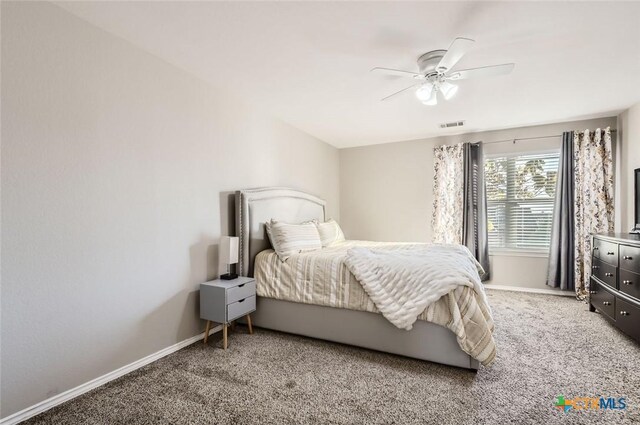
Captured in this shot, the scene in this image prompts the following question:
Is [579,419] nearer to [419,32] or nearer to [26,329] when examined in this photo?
[419,32]

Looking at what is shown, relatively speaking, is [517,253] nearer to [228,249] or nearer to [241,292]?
[241,292]

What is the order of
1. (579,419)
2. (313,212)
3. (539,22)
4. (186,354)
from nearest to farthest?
1. (579,419)
2. (539,22)
3. (186,354)
4. (313,212)

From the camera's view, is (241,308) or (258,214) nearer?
(241,308)

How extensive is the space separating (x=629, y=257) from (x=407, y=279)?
2.05m

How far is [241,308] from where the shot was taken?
8.93ft

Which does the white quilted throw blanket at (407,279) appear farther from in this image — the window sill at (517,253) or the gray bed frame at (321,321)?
the window sill at (517,253)

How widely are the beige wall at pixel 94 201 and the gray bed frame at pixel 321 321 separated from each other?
1.02ft

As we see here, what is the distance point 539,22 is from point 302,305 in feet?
9.10

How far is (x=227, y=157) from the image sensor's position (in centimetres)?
312

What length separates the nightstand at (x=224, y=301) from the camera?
101 inches

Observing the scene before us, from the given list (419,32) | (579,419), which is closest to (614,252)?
(579,419)

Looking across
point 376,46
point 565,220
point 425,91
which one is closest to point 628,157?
point 565,220

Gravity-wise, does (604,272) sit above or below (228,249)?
below

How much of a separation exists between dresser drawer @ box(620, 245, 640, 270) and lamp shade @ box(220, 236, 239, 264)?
342 cm
